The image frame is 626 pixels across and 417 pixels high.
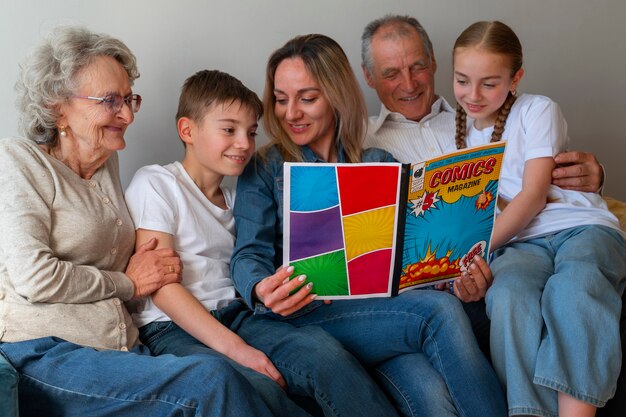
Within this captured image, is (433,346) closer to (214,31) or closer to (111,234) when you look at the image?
(111,234)

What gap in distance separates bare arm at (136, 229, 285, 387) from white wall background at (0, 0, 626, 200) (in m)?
0.64

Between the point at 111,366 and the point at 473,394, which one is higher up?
the point at 111,366

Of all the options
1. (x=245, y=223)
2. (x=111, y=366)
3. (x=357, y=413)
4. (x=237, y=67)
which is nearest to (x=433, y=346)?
(x=357, y=413)

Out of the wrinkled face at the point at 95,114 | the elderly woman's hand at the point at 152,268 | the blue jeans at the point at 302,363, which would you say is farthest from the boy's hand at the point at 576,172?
the wrinkled face at the point at 95,114

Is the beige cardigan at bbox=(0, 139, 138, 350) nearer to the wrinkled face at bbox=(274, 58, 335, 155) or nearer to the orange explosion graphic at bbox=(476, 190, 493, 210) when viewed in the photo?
the wrinkled face at bbox=(274, 58, 335, 155)

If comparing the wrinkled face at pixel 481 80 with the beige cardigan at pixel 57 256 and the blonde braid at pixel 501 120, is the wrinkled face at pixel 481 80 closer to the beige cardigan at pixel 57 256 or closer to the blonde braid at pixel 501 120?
the blonde braid at pixel 501 120

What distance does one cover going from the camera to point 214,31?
2475mm

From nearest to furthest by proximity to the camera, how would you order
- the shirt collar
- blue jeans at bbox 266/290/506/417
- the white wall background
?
blue jeans at bbox 266/290/506/417
the white wall background
the shirt collar

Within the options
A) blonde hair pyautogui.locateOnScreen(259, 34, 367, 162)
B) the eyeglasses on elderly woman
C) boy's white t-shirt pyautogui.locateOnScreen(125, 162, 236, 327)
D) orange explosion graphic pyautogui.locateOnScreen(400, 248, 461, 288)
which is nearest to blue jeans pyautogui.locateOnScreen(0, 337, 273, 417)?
boy's white t-shirt pyautogui.locateOnScreen(125, 162, 236, 327)

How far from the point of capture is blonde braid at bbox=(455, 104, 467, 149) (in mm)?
2324

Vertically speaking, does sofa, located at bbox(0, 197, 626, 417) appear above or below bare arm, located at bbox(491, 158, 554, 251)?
below

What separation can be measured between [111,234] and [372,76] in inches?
45.8

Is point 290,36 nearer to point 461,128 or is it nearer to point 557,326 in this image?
point 461,128

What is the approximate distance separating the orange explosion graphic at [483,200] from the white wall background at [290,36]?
981mm
